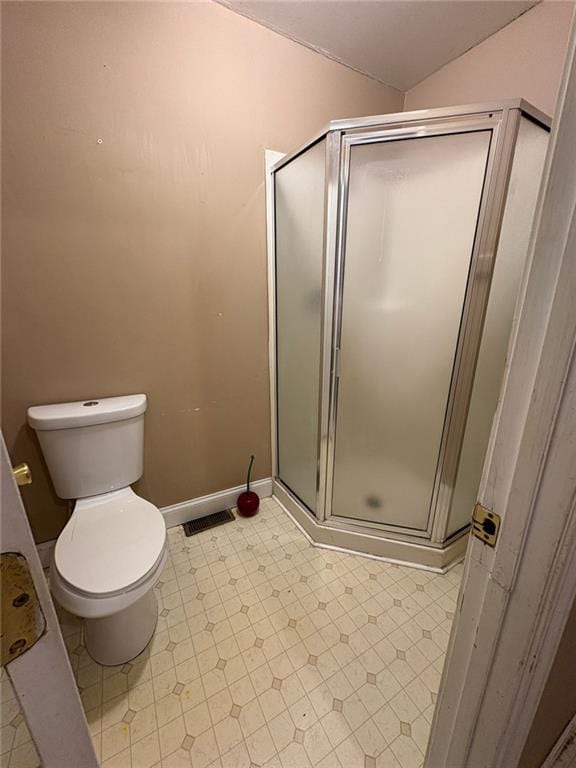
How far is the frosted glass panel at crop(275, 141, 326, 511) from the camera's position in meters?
1.37

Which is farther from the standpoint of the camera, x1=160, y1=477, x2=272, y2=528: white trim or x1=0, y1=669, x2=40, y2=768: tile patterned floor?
x1=160, y1=477, x2=272, y2=528: white trim

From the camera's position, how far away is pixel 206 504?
6.01 ft

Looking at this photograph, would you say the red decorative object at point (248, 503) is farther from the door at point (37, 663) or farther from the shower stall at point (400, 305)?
the door at point (37, 663)

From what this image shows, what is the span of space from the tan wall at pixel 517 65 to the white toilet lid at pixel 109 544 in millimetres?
2176

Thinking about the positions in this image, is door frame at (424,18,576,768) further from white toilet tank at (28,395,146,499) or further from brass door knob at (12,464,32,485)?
white toilet tank at (28,395,146,499)

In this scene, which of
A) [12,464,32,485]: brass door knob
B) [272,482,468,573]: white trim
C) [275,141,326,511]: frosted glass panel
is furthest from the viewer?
[272,482,468,573]: white trim

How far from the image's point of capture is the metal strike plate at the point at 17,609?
0.35 metres

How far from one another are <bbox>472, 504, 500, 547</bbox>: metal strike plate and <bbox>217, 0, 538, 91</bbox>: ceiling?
72.4 inches

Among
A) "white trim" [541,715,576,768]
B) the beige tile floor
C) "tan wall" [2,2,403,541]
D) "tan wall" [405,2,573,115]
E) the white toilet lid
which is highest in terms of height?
"tan wall" [405,2,573,115]

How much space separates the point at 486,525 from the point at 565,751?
2.53 ft

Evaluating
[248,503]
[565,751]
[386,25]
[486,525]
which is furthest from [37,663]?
[386,25]

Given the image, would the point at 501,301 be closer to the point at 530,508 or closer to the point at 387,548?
the point at 530,508

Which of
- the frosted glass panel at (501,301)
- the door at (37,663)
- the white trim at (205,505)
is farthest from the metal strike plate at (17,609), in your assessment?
the white trim at (205,505)

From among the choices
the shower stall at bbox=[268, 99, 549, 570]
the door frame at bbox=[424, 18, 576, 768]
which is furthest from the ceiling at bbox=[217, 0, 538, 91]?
the door frame at bbox=[424, 18, 576, 768]
